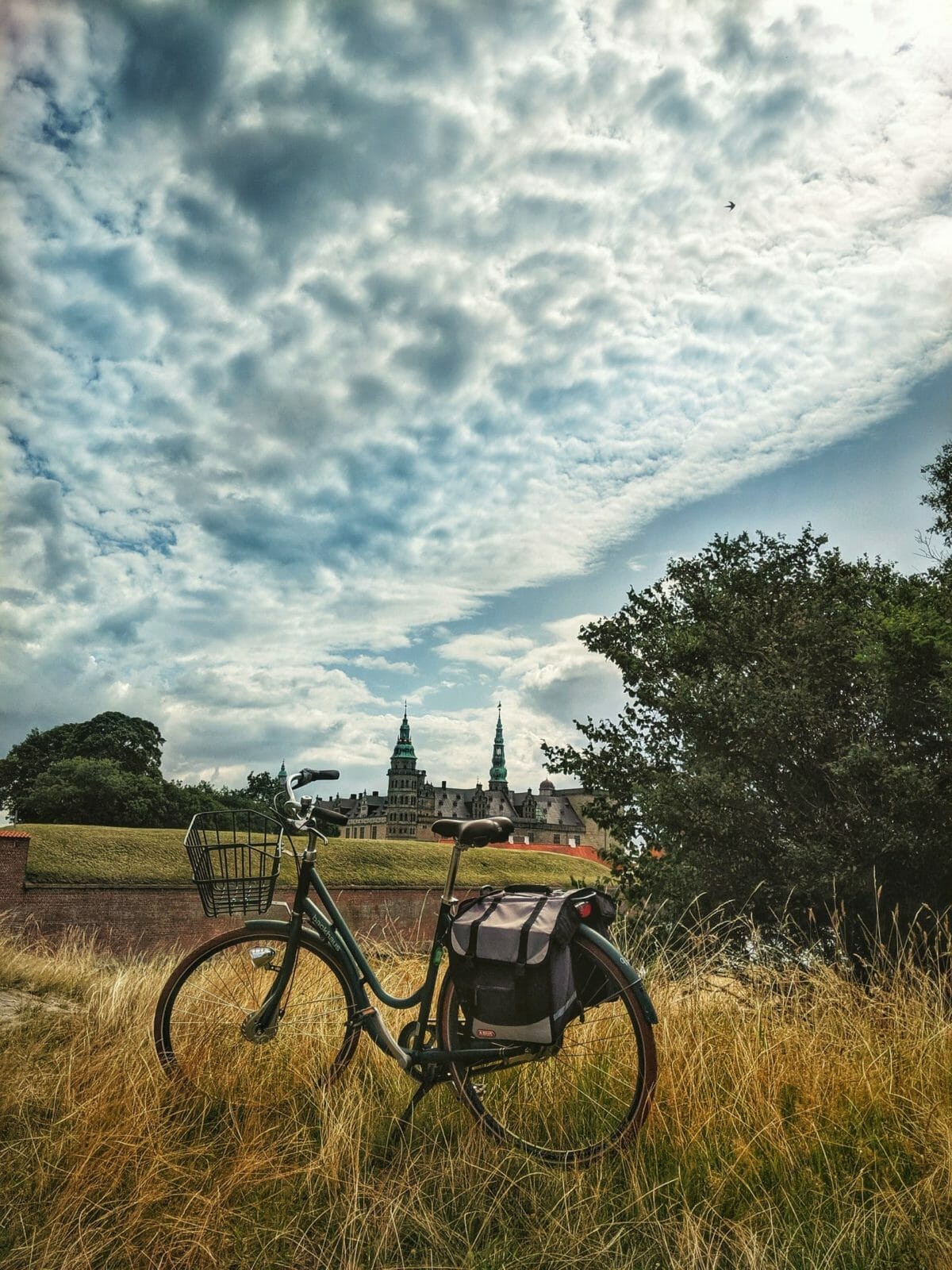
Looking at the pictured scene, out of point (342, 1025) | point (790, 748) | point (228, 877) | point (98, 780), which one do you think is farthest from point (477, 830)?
point (98, 780)

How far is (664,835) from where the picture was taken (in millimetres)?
12477

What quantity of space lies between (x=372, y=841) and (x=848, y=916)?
64.7 feet

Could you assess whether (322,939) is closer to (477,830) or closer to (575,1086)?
(477,830)

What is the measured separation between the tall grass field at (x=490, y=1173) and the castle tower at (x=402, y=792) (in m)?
91.3

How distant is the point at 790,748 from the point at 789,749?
26mm

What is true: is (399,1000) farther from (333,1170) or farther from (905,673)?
(905,673)

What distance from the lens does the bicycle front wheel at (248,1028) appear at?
10.5 feet

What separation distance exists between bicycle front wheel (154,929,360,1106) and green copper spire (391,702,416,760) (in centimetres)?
9513

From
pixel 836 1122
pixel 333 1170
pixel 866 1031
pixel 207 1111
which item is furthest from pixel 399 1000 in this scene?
pixel 866 1031

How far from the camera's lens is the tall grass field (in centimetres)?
230

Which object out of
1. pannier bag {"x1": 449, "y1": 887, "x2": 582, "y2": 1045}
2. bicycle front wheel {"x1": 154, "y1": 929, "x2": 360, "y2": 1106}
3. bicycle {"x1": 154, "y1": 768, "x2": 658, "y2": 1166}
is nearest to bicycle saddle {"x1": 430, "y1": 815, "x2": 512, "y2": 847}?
bicycle {"x1": 154, "y1": 768, "x2": 658, "y2": 1166}

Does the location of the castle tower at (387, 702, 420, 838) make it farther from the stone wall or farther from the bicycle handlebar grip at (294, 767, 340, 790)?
the bicycle handlebar grip at (294, 767, 340, 790)

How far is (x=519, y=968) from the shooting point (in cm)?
267

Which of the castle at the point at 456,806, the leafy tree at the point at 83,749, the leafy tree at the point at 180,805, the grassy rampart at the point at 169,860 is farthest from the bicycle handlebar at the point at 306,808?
the castle at the point at 456,806
